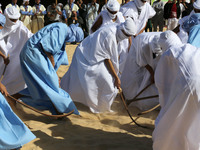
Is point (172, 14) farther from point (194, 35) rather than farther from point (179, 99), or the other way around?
point (179, 99)

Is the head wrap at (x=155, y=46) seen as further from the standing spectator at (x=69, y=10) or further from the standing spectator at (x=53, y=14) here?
the standing spectator at (x=53, y=14)

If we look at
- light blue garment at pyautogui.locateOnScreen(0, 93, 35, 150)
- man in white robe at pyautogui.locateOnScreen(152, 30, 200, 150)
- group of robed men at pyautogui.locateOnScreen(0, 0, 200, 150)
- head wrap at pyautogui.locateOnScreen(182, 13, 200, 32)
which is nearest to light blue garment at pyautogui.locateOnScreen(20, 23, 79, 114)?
group of robed men at pyautogui.locateOnScreen(0, 0, 200, 150)

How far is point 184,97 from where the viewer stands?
3232 mm

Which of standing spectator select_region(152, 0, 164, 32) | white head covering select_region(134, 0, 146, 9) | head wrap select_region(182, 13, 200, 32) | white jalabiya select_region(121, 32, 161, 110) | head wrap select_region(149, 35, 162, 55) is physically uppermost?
head wrap select_region(182, 13, 200, 32)

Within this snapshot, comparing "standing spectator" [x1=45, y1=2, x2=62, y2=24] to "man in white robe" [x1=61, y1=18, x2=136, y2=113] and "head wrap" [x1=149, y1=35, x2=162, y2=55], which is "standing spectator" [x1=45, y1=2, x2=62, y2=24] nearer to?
"man in white robe" [x1=61, y1=18, x2=136, y2=113]

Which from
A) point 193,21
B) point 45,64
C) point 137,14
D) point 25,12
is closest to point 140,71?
point 193,21

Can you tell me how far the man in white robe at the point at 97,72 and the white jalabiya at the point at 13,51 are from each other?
4.04 feet

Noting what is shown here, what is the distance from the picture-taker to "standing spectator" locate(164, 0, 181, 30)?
14.0 metres

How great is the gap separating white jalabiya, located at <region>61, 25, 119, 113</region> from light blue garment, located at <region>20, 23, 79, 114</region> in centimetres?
55

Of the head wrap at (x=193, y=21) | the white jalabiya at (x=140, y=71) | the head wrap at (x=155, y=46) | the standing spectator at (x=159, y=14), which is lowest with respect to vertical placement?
the standing spectator at (x=159, y=14)

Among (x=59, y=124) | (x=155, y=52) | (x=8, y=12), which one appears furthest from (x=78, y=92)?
(x=8, y=12)

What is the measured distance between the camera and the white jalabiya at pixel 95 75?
17.9ft

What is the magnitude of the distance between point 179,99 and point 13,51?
13.7 ft

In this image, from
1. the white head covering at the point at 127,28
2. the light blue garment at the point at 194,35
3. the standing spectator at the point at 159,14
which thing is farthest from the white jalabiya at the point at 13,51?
the standing spectator at the point at 159,14
